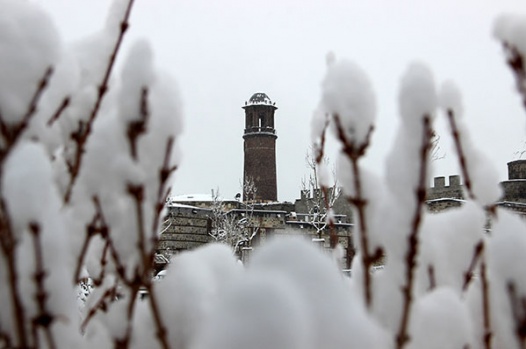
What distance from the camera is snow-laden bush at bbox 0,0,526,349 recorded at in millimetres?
639

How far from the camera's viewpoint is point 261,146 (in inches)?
1469

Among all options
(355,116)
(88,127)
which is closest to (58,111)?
(88,127)

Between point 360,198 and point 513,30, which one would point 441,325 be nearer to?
point 360,198

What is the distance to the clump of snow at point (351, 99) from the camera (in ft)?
2.81

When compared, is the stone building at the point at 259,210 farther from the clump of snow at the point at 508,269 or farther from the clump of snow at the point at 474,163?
the clump of snow at the point at 508,269

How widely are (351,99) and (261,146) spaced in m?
36.5

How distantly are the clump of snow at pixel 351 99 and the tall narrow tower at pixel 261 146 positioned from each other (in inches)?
1403

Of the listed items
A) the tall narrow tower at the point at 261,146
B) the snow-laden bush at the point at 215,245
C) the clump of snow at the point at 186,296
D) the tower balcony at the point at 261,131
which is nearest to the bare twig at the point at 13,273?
the snow-laden bush at the point at 215,245

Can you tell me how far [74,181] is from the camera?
3.62 feet

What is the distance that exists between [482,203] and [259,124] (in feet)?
121

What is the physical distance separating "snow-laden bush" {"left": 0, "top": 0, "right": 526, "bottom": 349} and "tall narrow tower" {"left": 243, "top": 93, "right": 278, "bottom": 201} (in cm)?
3549

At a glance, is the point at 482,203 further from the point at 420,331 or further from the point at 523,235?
the point at 420,331

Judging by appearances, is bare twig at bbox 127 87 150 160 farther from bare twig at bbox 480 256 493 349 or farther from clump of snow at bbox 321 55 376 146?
bare twig at bbox 480 256 493 349

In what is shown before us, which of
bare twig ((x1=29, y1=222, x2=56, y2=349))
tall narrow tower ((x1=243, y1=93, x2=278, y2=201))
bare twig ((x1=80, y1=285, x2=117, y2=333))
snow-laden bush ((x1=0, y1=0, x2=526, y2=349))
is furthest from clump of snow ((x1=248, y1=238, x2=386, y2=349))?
tall narrow tower ((x1=243, y1=93, x2=278, y2=201))
